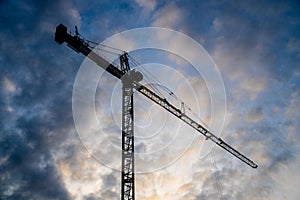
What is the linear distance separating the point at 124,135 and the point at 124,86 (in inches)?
337

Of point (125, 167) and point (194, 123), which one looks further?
point (194, 123)

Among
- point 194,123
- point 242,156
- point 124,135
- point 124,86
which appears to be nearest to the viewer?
point 124,135

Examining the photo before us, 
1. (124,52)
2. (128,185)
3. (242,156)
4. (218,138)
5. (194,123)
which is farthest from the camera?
(242,156)

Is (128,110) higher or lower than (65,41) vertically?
lower

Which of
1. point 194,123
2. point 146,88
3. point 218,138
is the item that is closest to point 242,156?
point 218,138

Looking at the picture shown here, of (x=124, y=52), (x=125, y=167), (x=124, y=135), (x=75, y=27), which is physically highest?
(x=124, y=52)

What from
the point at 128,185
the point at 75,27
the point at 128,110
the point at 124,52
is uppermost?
the point at 124,52

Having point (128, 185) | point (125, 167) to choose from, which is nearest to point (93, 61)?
point (125, 167)

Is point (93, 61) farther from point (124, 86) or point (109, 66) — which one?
point (124, 86)

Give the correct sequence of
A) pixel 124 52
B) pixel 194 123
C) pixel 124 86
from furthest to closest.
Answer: pixel 194 123 < pixel 124 52 < pixel 124 86

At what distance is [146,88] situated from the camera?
4838 centimetres

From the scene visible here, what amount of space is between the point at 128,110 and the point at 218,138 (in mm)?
28910

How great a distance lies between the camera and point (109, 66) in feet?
141

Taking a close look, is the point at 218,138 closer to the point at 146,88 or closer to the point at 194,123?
the point at 194,123
